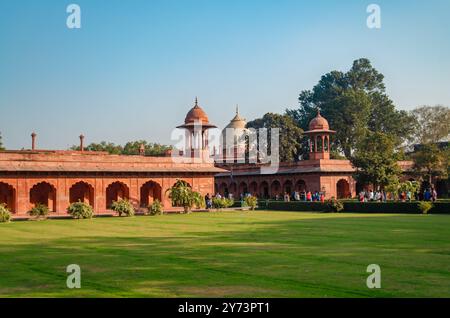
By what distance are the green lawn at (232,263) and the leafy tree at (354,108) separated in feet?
135

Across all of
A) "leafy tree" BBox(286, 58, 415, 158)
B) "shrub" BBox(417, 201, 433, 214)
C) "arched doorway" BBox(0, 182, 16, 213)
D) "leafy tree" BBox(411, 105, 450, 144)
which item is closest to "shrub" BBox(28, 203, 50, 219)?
"arched doorway" BBox(0, 182, 16, 213)

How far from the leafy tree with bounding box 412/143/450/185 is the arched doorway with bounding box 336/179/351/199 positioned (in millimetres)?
5488

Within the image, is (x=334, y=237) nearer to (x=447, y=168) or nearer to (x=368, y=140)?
(x=368, y=140)

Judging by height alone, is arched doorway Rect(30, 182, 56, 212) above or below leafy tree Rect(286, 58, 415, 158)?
below

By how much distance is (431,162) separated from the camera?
4222 cm

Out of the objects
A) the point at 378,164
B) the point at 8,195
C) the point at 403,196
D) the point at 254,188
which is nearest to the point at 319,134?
the point at 378,164

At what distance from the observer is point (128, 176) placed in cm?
3575

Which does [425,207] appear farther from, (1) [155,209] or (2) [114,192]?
(2) [114,192]

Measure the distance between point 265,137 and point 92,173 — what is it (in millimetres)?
24080

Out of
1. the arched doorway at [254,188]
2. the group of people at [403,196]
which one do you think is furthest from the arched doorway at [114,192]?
the arched doorway at [254,188]

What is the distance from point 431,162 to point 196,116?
1813 centimetres

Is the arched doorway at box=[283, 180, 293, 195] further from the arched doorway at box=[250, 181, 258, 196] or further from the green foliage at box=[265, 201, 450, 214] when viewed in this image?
the green foliage at box=[265, 201, 450, 214]

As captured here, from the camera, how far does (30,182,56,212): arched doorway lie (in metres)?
33.7
